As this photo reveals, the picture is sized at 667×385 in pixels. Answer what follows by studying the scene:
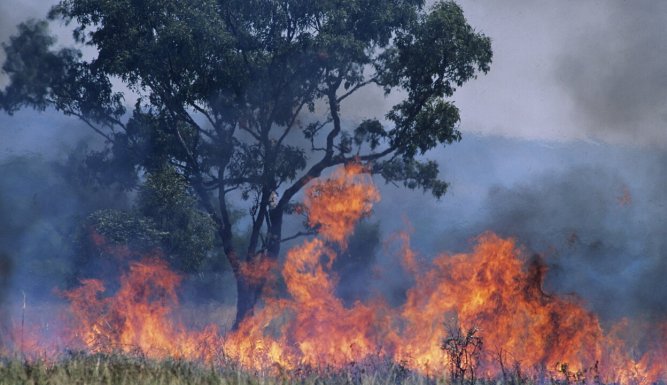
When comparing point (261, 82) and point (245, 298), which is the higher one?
point (261, 82)

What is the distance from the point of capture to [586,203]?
36.7 meters

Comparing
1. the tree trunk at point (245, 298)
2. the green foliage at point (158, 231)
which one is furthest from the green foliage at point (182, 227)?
the tree trunk at point (245, 298)

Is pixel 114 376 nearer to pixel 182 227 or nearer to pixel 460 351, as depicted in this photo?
pixel 460 351

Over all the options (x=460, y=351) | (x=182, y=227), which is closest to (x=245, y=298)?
(x=182, y=227)

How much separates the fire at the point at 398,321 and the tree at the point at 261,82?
180 cm

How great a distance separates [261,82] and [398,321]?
380 inches

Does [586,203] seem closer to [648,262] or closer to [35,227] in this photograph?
[648,262]

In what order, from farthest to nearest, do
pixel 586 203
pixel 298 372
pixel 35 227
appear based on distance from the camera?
pixel 35 227 < pixel 586 203 < pixel 298 372

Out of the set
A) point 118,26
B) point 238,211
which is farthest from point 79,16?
point 238,211

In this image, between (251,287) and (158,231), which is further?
(158,231)

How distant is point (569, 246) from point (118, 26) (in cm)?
1811

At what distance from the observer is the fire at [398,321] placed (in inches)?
883

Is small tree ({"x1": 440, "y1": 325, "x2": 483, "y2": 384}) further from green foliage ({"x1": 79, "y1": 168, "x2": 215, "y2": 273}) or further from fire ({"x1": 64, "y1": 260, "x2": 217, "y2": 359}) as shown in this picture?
green foliage ({"x1": 79, "y1": 168, "x2": 215, "y2": 273})

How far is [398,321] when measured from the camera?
27.8 m
